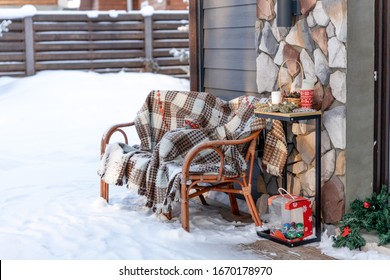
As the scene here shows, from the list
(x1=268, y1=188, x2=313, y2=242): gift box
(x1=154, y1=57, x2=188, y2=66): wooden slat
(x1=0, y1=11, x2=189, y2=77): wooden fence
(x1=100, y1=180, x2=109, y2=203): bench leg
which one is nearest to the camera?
(x1=268, y1=188, x2=313, y2=242): gift box

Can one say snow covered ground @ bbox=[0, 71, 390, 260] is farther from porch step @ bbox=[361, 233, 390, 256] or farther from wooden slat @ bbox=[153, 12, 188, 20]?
wooden slat @ bbox=[153, 12, 188, 20]

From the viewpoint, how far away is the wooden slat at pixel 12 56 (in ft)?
36.3

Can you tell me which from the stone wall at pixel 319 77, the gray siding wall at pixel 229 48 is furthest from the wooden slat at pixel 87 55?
the stone wall at pixel 319 77

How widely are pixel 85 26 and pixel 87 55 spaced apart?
0.45m

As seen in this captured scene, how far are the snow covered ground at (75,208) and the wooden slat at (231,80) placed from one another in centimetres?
89

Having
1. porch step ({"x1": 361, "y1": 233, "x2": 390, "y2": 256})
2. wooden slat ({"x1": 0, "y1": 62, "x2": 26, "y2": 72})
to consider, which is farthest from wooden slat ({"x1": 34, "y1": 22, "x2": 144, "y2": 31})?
porch step ({"x1": 361, "y1": 233, "x2": 390, "y2": 256})

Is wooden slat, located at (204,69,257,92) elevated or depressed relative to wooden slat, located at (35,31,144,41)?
depressed

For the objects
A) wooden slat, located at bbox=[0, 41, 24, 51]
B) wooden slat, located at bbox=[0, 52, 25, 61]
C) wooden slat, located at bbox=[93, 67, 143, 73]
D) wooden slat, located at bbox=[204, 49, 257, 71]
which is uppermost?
wooden slat, located at bbox=[0, 41, 24, 51]

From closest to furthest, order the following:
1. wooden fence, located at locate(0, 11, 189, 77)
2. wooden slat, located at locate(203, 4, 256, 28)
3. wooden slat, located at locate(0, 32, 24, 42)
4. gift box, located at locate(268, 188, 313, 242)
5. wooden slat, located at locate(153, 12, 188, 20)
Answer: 1. gift box, located at locate(268, 188, 313, 242)
2. wooden slat, located at locate(203, 4, 256, 28)
3. wooden slat, located at locate(0, 32, 24, 42)
4. wooden fence, located at locate(0, 11, 189, 77)
5. wooden slat, located at locate(153, 12, 188, 20)

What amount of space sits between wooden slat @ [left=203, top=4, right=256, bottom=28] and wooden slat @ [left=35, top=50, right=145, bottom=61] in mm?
6122

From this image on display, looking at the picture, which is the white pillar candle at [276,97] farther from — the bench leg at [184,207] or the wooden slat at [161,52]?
the wooden slat at [161,52]

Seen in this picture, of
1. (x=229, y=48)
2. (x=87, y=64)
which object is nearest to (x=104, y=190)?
(x=229, y=48)

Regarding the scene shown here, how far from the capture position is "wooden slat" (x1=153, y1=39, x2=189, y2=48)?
1195 cm

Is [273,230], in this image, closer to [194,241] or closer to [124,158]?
[194,241]
